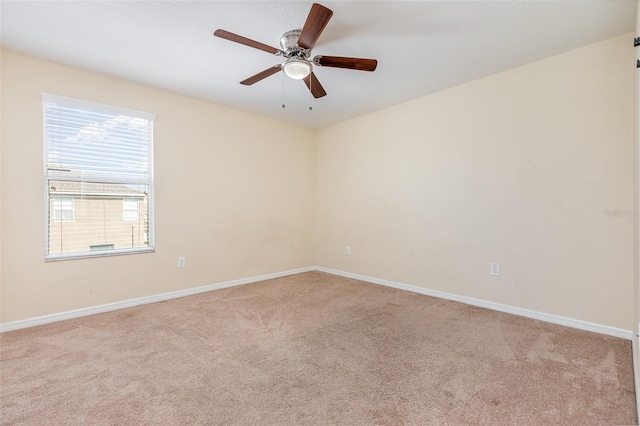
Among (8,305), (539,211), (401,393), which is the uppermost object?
(539,211)

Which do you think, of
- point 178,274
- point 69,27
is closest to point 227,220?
point 178,274

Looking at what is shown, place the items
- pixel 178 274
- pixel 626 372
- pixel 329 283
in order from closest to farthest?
pixel 626 372 < pixel 178 274 < pixel 329 283

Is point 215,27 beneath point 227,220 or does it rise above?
above

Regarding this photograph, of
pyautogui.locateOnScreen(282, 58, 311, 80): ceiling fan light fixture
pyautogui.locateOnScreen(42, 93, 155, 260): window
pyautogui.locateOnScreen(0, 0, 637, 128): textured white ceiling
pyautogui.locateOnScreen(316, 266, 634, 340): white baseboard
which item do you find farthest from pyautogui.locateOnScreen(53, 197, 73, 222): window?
pyautogui.locateOnScreen(316, 266, 634, 340): white baseboard

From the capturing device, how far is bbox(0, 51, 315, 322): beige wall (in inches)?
102

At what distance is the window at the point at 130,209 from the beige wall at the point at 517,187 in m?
2.86

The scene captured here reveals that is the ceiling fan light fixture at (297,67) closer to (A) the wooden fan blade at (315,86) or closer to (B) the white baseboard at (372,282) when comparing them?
(A) the wooden fan blade at (315,86)

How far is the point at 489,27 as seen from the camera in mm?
2213

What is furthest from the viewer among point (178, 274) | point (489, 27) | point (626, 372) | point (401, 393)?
point (178, 274)

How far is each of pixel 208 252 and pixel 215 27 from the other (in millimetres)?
2536

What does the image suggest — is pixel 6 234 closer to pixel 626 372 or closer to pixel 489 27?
pixel 489 27

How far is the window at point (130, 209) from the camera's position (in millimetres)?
A: 3188

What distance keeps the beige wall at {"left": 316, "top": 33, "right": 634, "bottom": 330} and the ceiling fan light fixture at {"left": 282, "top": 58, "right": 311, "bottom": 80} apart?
1.90 m

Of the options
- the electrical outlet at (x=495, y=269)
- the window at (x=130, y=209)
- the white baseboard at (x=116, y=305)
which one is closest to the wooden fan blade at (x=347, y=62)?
the electrical outlet at (x=495, y=269)
